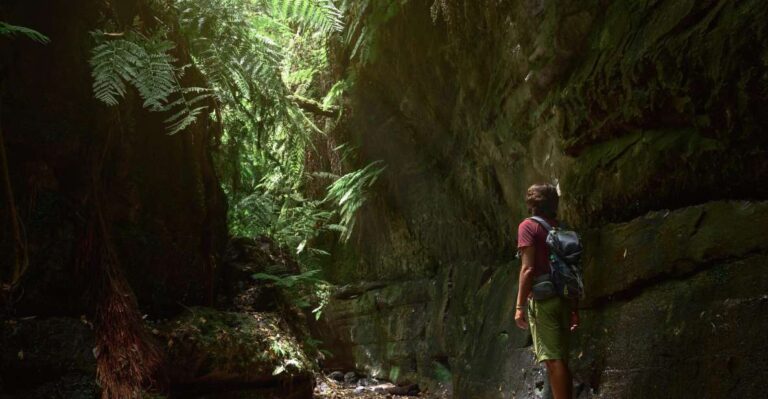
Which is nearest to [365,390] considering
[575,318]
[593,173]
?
[575,318]

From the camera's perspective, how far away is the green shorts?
3424 mm

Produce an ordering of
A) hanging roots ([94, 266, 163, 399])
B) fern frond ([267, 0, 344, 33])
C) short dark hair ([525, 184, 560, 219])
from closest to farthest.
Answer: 1. hanging roots ([94, 266, 163, 399])
2. short dark hair ([525, 184, 560, 219])
3. fern frond ([267, 0, 344, 33])

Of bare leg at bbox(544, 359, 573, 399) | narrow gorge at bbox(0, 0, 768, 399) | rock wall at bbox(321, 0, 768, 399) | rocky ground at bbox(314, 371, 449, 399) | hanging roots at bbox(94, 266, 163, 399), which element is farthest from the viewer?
rocky ground at bbox(314, 371, 449, 399)

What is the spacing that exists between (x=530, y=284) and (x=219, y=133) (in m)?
3.33

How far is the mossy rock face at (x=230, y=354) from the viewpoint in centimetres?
385

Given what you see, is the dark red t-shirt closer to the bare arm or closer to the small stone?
the bare arm

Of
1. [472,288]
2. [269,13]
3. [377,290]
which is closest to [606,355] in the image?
[472,288]

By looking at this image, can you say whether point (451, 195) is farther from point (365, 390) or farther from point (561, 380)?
point (561, 380)

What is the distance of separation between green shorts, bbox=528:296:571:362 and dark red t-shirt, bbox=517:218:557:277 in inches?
8.8

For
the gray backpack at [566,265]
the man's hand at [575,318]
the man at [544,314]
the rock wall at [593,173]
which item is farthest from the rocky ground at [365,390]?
the gray backpack at [566,265]

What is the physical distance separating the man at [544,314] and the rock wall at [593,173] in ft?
1.19

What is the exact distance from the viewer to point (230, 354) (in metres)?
4.05

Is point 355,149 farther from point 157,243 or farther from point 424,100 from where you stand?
point 157,243

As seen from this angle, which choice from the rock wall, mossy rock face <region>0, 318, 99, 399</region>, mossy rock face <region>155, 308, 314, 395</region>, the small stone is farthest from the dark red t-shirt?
the small stone
